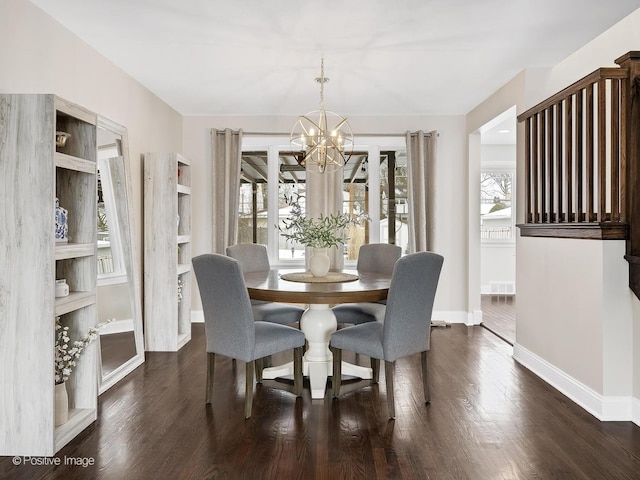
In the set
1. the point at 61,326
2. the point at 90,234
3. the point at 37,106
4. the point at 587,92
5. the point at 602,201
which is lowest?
the point at 61,326

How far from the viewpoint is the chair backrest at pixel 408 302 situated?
2689 mm


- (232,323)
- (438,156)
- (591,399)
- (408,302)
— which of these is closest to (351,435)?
(408,302)

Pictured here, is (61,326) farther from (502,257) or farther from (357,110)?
(502,257)

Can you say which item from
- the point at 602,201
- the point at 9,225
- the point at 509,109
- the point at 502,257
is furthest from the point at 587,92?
the point at 502,257

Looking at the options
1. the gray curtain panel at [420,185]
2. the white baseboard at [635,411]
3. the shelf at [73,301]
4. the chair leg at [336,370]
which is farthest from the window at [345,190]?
the white baseboard at [635,411]

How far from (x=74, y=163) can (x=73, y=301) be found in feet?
2.51

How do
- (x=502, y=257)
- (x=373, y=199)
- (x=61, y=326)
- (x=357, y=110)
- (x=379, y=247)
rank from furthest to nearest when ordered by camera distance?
(x=502, y=257), (x=373, y=199), (x=357, y=110), (x=379, y=247), (x=61, y=326)

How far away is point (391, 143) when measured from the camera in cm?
561

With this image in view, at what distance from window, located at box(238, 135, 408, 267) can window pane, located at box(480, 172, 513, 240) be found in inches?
106

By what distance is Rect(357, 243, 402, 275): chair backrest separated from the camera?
406 cm

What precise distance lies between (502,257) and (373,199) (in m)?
3.24

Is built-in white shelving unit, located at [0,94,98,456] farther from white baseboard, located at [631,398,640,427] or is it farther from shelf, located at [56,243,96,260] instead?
white baseboard, located at [631,398,640,427]

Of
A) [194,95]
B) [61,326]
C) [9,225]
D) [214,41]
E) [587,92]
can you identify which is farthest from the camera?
[194,95]

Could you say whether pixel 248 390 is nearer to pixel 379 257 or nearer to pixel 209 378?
pixel 209 378
